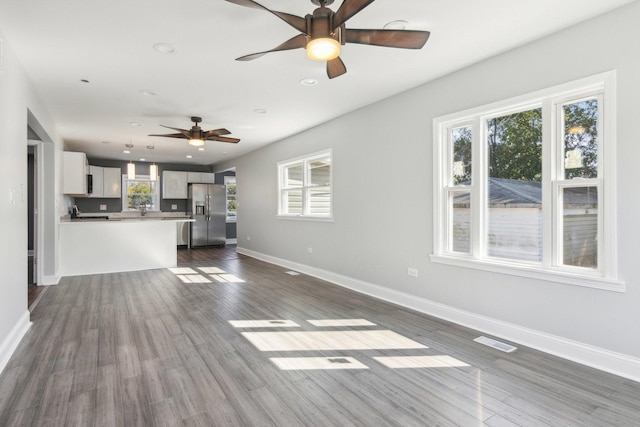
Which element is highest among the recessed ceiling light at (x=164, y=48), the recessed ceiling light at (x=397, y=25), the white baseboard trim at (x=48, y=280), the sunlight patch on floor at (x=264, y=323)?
the recessed ceiling light at (x=397, y=25)

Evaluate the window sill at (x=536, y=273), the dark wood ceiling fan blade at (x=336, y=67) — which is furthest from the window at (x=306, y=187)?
the dark wood ceiling fan blade at (x=336, y=67)

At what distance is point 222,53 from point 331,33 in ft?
4.80

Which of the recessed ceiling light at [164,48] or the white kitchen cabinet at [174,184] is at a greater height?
the recessed ceiling light at [164,48]

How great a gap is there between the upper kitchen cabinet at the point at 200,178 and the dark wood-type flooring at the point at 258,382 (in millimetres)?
7138

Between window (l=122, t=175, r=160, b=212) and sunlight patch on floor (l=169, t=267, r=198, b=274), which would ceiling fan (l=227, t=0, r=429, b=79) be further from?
window (l=122, t=175, r=160, b=212)

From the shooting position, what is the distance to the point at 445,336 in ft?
10.6

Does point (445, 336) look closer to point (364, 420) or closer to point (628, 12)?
point (364, 420)

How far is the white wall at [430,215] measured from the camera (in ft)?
8.17

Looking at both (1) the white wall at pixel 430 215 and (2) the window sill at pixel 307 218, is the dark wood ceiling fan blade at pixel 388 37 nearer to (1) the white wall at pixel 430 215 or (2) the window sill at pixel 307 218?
(1) the white wall at pixel 430 215

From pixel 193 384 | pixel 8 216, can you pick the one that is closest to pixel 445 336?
pixel 193 384

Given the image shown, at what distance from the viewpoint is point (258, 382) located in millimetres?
2410

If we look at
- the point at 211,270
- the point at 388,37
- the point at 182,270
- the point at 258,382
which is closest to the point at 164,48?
the point at 388,37

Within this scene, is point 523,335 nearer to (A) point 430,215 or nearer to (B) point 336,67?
(A) point 430,215

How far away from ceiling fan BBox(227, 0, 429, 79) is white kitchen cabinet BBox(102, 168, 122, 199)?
8.80 meters
